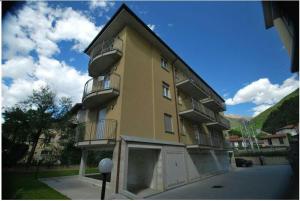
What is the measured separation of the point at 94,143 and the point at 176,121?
7502 mm

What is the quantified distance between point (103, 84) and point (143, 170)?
22.4 feet

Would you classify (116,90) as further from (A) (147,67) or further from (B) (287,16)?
(B) (287,16)

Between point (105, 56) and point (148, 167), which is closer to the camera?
point (148, 167)

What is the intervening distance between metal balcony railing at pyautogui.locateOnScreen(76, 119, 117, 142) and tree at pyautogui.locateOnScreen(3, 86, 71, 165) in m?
10.4

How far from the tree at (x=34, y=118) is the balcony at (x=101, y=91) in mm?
10394

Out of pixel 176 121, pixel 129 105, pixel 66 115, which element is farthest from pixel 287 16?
pixel 66 115

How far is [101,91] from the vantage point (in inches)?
431

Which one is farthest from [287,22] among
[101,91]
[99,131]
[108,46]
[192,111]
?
[108,46]

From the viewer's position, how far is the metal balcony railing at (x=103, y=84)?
436 inches

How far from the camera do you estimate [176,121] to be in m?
15.0

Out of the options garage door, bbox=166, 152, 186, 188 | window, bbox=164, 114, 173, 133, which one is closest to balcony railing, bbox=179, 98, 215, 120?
window, bbox=164, 114, 173, 133

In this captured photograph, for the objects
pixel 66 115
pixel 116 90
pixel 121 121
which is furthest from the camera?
pixel 66 115

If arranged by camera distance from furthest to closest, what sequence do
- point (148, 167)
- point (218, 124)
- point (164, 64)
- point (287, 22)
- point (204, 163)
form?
point (218, 124)
point (204, 163)
point (164, 64)
point (148, 167)
point (287, 22)

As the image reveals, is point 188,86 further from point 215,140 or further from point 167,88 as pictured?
point 215,140
